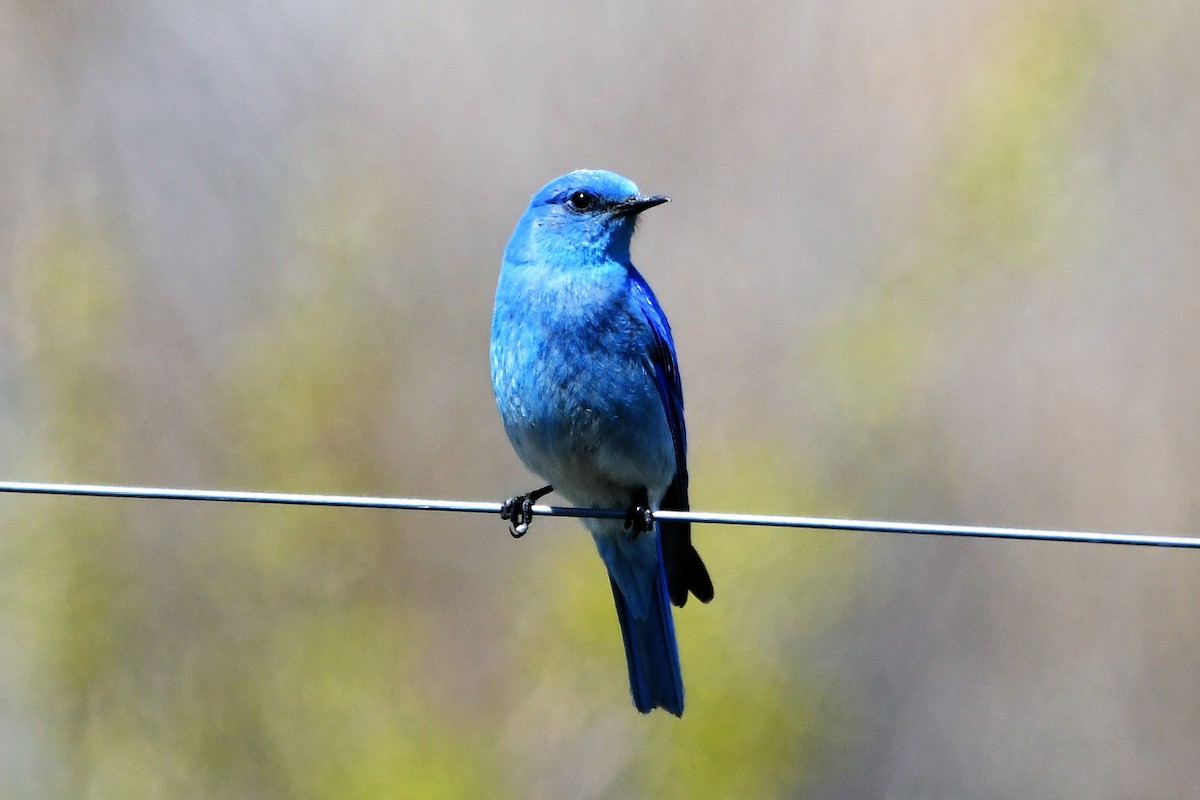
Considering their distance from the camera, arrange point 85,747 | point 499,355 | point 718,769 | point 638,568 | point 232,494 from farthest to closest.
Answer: point 85,747 < point 718,769 < point 638,568 < point 499,355 < point 232,494

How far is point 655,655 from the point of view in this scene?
14.6 feet

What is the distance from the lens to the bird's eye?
4.42 meters

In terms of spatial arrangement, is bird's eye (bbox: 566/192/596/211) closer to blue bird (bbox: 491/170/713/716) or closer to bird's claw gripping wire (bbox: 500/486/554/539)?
blue bird (bbox: 491/170/713/716)

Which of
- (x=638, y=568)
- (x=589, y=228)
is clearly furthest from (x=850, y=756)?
(x=589, y=228)

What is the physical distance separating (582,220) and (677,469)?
89cm

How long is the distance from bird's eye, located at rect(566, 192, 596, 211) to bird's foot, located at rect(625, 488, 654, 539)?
37.4 inches

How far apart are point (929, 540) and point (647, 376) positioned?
483 centimetres

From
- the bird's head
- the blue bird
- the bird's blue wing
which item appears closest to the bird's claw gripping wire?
the blue bird

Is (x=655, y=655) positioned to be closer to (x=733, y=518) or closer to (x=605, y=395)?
(x=605, y=395)

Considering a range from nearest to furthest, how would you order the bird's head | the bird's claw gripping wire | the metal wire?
1. the metal wire
2. the bird's claw gripping wire
3. the bird's head

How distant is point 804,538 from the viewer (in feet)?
24.8

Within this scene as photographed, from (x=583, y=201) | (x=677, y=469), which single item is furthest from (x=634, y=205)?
(x=677, y=469)

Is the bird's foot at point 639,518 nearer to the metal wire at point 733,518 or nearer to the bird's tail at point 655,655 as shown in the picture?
the bird's tail at point 655,655

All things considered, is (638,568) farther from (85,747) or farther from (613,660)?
(85,747)
